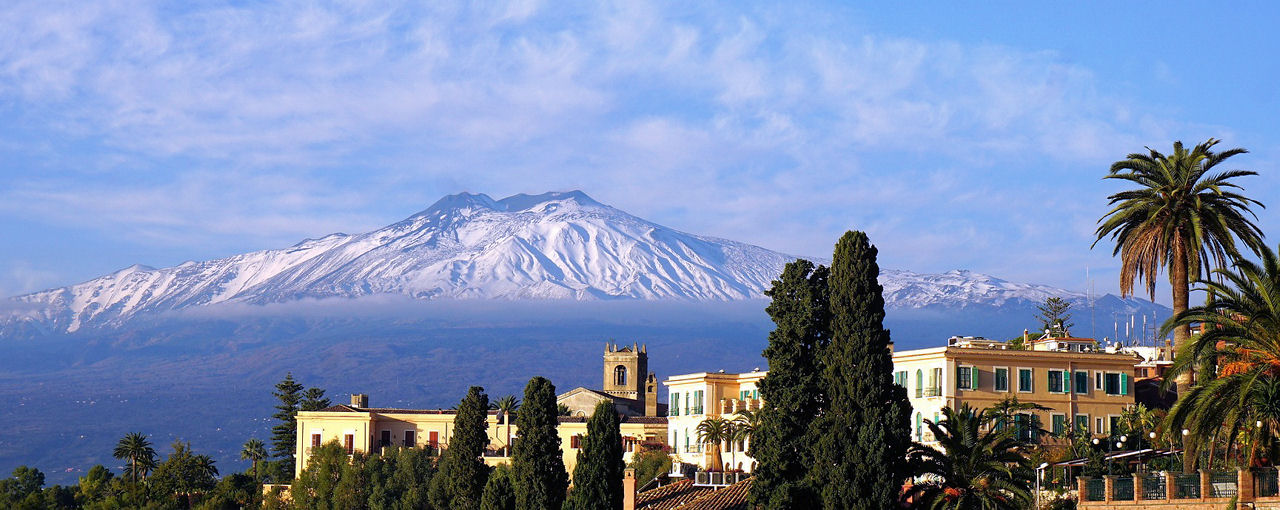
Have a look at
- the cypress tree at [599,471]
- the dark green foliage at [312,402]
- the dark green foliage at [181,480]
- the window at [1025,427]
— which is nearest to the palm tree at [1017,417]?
the window at [1025,427]

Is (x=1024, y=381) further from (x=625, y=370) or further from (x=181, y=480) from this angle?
(x=625, y=370)

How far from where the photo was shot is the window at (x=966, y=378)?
65.6 metres

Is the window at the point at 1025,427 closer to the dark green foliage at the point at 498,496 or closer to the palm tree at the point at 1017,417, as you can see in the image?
the palm tree at the point at 1017,417

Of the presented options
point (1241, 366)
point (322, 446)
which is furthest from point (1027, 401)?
point (322, 446)

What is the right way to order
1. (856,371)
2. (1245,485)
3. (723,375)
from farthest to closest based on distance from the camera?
(723,375), (856,371), (1245,485)

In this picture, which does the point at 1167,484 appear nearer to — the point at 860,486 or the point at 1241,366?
the point at 1241,366

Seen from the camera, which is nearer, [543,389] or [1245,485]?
[1245,485]

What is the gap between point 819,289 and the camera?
169 ft

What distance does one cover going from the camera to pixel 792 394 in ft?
166

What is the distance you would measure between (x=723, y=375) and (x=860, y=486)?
34.2 meters

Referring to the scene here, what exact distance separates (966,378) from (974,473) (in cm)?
1934

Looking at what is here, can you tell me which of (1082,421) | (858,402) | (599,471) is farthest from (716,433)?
(858,402)

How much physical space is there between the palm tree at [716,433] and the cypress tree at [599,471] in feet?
65.9

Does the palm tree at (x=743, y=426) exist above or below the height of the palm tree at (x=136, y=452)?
above
